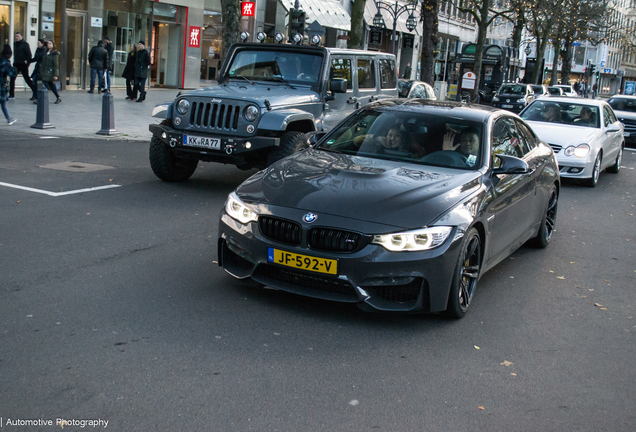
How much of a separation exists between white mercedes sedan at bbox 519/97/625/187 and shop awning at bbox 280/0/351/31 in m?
22.2

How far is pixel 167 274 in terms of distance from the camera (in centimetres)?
584

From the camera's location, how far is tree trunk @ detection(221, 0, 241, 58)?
62.3ft

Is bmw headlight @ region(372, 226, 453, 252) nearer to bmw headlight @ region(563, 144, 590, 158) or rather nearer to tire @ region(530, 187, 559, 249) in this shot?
tire @ region(530, 187, 559, 249)

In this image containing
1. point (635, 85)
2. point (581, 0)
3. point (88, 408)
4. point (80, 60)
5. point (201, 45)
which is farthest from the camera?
point (635, 85)

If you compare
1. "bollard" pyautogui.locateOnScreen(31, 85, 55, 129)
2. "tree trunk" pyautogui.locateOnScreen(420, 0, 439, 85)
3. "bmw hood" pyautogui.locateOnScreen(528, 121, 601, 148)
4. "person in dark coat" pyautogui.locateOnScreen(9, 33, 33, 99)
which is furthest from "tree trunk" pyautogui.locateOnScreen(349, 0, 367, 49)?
"bollard" pyautogui.locateOnScreen(31, 85, 55, 129)

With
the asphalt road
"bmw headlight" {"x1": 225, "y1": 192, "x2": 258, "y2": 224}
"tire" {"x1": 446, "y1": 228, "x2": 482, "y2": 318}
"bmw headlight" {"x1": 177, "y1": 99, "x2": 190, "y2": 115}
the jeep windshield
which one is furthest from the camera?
the jeep windshield

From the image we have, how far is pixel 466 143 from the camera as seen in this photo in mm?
6152

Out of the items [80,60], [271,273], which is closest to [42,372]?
[271,273]

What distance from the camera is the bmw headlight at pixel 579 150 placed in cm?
1281

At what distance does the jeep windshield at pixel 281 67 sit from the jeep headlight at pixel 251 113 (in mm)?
1139

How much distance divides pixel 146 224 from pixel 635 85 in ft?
357

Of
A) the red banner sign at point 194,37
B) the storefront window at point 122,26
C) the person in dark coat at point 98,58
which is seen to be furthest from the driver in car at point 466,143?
the red banner sign at point 194,37

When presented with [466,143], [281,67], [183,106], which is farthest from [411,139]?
[281,67]

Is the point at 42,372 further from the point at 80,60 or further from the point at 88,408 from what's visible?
the point at 80,60
